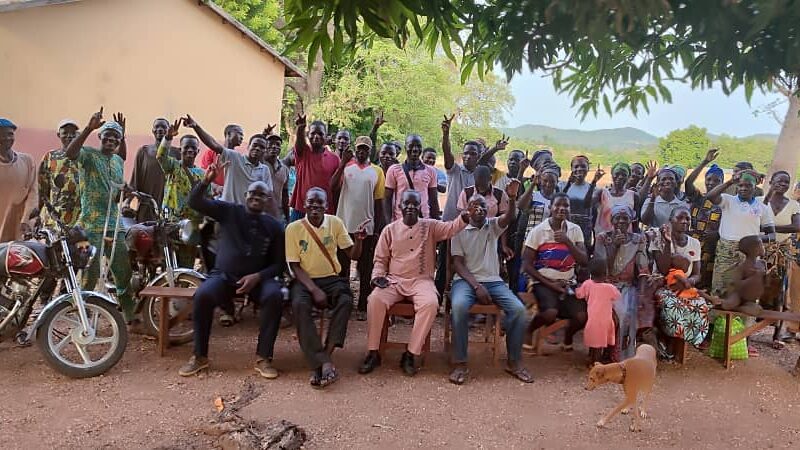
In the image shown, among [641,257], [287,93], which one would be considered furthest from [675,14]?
[287,93]

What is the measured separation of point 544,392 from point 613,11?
12.8 ft

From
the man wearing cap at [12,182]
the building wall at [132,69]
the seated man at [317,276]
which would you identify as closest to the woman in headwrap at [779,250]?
the seated man at [317,276]

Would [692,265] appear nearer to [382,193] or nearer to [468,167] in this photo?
[468,167]

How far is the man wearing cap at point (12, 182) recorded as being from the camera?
5422 millimetres

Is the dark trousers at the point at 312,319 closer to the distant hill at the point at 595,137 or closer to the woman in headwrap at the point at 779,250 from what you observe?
the distant hill at the point at 595,137

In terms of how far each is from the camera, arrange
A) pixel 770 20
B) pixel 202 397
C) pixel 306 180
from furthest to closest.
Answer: pixel 306 180
pixel 202 397
pixel 770 20

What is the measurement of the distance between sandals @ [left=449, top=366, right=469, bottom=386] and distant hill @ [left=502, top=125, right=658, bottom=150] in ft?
11.6

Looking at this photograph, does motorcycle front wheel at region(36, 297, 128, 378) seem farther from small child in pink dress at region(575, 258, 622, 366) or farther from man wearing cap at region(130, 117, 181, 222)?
small child in pink dress at region(575, 258, 622, 366)

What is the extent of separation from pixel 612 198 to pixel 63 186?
492cm

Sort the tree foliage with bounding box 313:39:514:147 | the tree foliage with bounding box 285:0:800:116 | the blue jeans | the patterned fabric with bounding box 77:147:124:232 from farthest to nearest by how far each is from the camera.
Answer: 1. the tree foliage with bounding box 313:39:514:147
2. the patterned fabric with bounding box 77:147:124:232
3. the blue jeans
4. the tree foliage with bounding box 285:0:800:116

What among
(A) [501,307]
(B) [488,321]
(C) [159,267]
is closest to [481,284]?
(A) [501,307]

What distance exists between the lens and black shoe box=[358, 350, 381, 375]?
4617 mm

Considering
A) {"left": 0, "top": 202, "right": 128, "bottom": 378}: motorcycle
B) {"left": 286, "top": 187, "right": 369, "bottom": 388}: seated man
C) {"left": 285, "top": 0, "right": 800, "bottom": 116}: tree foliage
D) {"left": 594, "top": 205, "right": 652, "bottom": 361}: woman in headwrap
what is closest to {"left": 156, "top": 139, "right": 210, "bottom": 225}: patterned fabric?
{"left": 0, "top": 202, "right": 128, "bottom": 378}: motorcycle

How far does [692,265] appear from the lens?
5238mm
